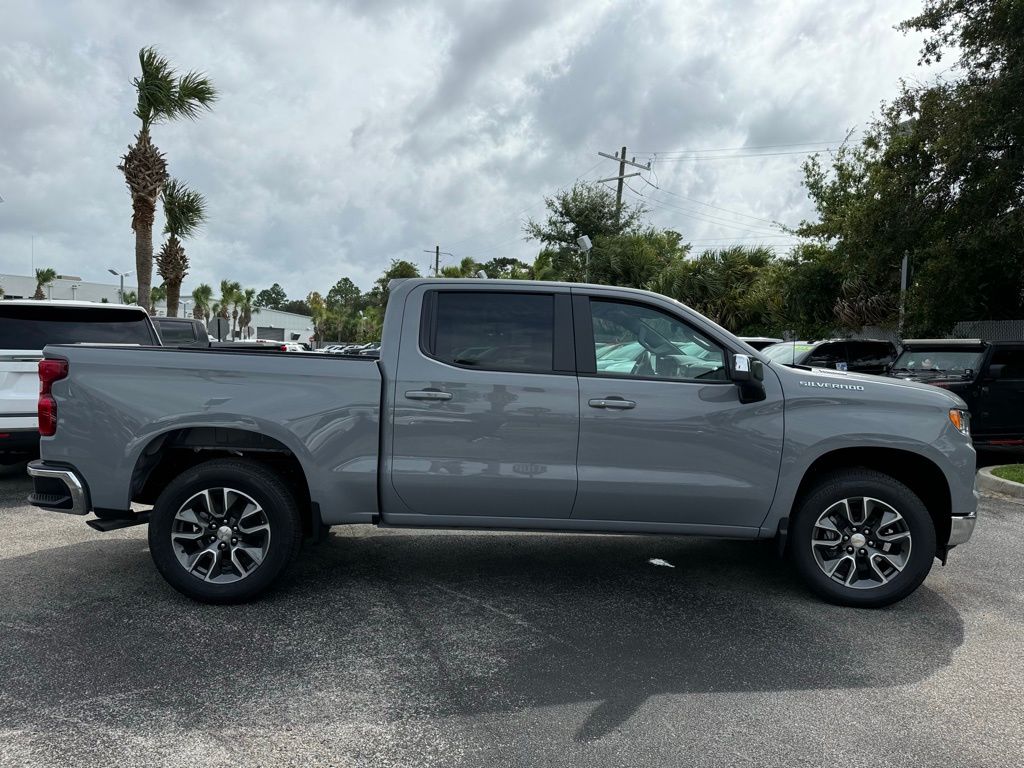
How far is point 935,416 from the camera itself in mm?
4496

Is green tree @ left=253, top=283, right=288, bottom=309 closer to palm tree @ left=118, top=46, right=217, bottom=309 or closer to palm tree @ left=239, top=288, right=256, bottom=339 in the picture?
palm tree @ left=239, top=288, right=256, bottom=339

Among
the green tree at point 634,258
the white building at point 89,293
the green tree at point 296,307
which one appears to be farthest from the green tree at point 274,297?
the green tree at point 634,258

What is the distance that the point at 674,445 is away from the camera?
4391 mm

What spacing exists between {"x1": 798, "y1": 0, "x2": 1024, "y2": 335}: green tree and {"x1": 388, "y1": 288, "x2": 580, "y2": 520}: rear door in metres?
12.5

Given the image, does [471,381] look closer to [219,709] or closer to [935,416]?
[219,709]

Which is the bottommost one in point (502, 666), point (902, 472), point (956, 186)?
point (502, 666)

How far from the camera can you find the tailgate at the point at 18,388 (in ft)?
23.3

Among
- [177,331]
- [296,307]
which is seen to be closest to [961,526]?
[177,331]

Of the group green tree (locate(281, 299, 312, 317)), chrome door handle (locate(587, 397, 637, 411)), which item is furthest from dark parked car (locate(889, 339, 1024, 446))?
green tree (locate(281, 299, 312, 317))

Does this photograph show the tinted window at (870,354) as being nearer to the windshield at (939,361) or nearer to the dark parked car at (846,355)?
the dark parked car at (846,355)

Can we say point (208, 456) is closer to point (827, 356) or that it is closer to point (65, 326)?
point (65, 326)

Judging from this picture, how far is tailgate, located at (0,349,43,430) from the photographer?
7.10 m

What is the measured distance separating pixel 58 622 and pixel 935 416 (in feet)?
16.7

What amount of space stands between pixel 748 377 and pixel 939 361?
793cm
